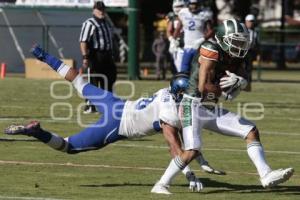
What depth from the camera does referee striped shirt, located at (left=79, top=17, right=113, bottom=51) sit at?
1464cm

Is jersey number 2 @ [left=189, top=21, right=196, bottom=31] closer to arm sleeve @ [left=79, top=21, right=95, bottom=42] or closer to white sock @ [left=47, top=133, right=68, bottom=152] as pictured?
arm sleeve @ [left=79, top=21, right=95, bottom=42]

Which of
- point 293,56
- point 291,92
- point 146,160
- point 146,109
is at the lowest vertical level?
point 293,56

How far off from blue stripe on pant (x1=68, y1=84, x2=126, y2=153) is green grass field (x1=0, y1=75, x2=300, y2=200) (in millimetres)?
340

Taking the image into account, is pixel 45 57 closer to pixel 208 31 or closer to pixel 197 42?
pixel 197 42

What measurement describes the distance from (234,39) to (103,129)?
56.2 inches

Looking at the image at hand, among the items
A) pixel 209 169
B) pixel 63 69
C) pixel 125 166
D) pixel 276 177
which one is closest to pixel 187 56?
pixel 125 166

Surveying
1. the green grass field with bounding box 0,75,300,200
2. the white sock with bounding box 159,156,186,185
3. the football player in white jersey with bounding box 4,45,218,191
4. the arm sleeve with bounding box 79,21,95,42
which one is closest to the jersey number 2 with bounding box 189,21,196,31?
the arm sleeve with bounding box 79,21,95,42

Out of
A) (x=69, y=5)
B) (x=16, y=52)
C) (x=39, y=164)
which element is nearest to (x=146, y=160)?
(x=39, y=164)

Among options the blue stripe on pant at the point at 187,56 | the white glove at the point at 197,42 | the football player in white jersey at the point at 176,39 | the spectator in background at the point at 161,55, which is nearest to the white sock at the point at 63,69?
the football player in white jersey at the point at 176,39

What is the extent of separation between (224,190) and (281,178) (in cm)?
64

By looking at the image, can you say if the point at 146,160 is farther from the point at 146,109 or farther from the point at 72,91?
the point at 72,91

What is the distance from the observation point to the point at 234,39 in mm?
7672

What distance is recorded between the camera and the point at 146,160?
9.74 meters

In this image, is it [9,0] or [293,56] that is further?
[293,56]
